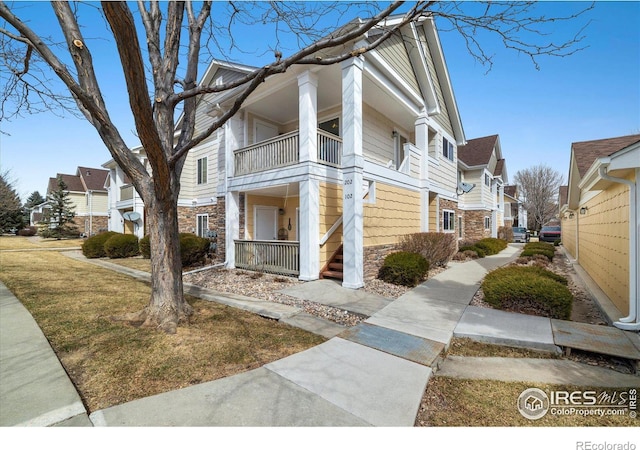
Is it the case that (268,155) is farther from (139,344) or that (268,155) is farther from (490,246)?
(490,246)

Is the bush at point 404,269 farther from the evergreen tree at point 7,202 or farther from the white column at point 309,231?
the evergreen tree at point 7,202

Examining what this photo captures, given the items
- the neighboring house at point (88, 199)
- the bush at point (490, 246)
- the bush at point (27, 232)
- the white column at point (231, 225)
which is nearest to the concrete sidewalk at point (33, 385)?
the white column at point (231, 225)

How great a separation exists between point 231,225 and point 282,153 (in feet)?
12.1

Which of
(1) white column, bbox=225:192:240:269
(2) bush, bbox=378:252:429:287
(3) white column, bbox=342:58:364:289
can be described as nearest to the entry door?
(1) white column, bbox=225:192:240:269

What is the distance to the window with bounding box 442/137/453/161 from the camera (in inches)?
606

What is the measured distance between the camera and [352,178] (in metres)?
7.98

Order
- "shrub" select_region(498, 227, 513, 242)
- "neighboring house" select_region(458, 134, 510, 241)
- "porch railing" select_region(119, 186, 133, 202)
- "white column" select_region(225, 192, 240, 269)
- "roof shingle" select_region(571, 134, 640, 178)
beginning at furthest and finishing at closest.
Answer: "shrub" select_region(498, 227, 513, 242) → "neighboring house" select_region(458, 134, 510, 241) → "porch railing" select_region(119, 186, 133, 202) → "white column" select_region(225, 192, 240, 269) → "roof shingle" select_region(571, 134, 640, 178)

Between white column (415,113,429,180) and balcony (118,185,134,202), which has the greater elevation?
white column (415,113,429,180)

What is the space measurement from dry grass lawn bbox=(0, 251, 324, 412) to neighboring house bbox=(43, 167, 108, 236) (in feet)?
102

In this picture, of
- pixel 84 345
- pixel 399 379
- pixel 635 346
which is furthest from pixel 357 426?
pixel 635 346

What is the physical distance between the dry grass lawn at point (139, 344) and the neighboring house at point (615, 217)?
6.07 m

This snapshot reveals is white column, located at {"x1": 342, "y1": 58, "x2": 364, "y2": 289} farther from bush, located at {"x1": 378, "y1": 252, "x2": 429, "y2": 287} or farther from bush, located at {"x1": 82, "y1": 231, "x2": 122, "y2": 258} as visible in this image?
bush, located at {"x1": 82, "y1": 231, "x2": 122, "y2": 258}

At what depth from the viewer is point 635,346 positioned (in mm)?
4141

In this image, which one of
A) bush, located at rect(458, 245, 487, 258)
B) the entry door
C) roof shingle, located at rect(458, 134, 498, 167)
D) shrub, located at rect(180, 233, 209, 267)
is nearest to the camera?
shrub, located at rect(180, 233, 209, 267)
